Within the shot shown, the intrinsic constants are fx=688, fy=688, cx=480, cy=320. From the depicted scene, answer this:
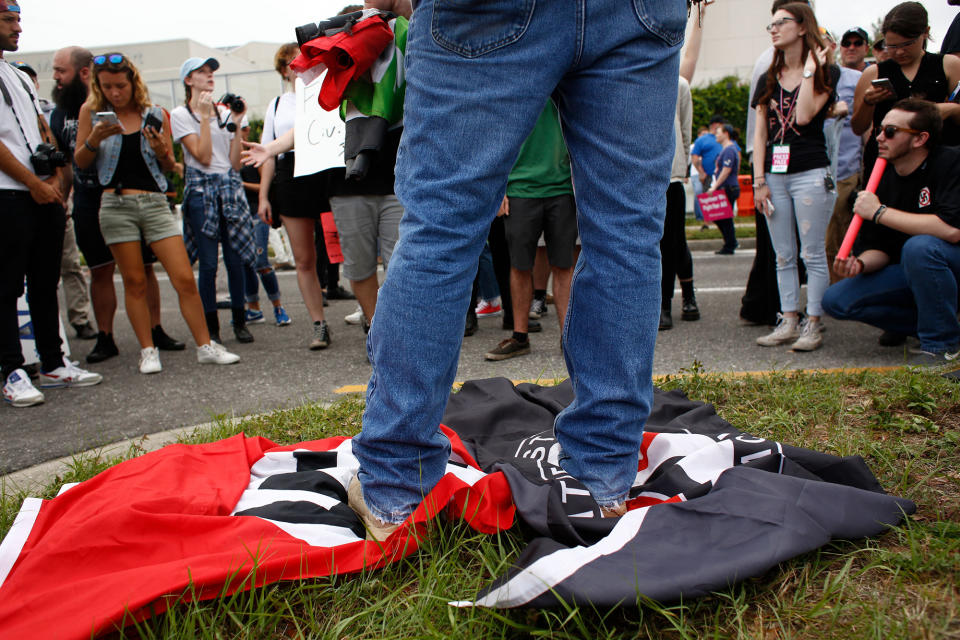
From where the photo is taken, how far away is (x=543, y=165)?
4.22m

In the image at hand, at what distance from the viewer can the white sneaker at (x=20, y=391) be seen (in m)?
3.87

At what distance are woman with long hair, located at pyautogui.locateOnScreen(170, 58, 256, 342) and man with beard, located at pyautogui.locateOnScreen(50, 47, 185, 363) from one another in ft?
1.26

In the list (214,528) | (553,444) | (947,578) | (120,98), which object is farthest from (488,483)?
(120,98)

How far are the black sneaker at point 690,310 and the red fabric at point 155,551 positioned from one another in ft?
12.8

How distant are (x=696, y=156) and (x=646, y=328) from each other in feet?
32.9

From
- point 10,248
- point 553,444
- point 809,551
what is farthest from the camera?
point 10,248

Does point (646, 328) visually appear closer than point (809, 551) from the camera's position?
No

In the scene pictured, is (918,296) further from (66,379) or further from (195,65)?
(195,65)

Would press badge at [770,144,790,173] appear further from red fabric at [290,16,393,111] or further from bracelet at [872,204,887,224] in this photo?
red fabric at [290,16,393,111]

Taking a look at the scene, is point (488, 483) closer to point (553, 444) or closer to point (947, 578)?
point (553, 444)

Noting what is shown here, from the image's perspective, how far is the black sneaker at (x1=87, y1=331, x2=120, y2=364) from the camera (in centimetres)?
512

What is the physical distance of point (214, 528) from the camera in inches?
68.1

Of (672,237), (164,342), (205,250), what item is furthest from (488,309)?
(164,342)

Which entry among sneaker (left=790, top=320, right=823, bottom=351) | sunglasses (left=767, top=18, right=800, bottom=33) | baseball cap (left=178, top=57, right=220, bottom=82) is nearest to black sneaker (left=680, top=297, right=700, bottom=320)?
sneaker (left=790, top=320, right=823, bottom=351)
